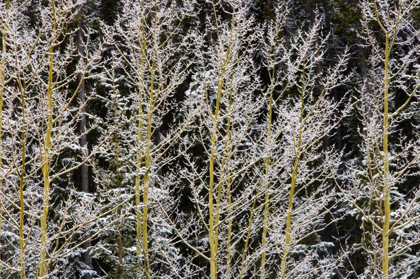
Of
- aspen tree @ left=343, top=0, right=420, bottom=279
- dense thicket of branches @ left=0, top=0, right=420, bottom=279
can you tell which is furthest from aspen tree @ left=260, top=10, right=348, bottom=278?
aspen tree @ left=343, top=0, right=420, bottom=279

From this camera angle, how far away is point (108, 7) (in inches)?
837

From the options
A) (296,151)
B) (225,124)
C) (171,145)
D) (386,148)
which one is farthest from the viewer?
(171,145)

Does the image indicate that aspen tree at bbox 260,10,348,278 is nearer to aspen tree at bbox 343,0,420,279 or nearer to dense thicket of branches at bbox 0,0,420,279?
dense thicket of branches at bbox 0,0,420,279

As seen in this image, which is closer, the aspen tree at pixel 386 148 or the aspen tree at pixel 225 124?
the aspen tree at pixel 386 148

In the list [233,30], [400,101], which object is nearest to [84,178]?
[233,30]

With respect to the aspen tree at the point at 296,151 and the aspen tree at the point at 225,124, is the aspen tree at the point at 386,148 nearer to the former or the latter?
the aspen tree at the point at 296,151

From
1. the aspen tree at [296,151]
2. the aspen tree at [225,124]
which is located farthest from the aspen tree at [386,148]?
the aspen tree at [225,124]

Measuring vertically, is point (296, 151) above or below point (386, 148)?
below

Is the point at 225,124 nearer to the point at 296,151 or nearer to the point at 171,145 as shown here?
the point at 171,145

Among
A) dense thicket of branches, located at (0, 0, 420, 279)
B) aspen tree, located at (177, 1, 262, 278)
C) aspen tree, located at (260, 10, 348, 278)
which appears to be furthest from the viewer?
aspen tree, located at (260, 10, 348, 278)

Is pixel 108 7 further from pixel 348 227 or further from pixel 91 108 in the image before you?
pixel 348 227

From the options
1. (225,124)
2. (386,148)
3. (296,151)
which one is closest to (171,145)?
(225,124)

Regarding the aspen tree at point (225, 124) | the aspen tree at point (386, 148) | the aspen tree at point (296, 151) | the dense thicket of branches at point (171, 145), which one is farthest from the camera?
the aspen tree at point (296, 151)

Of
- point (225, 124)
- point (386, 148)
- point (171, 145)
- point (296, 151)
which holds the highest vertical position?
point (386, 148)
